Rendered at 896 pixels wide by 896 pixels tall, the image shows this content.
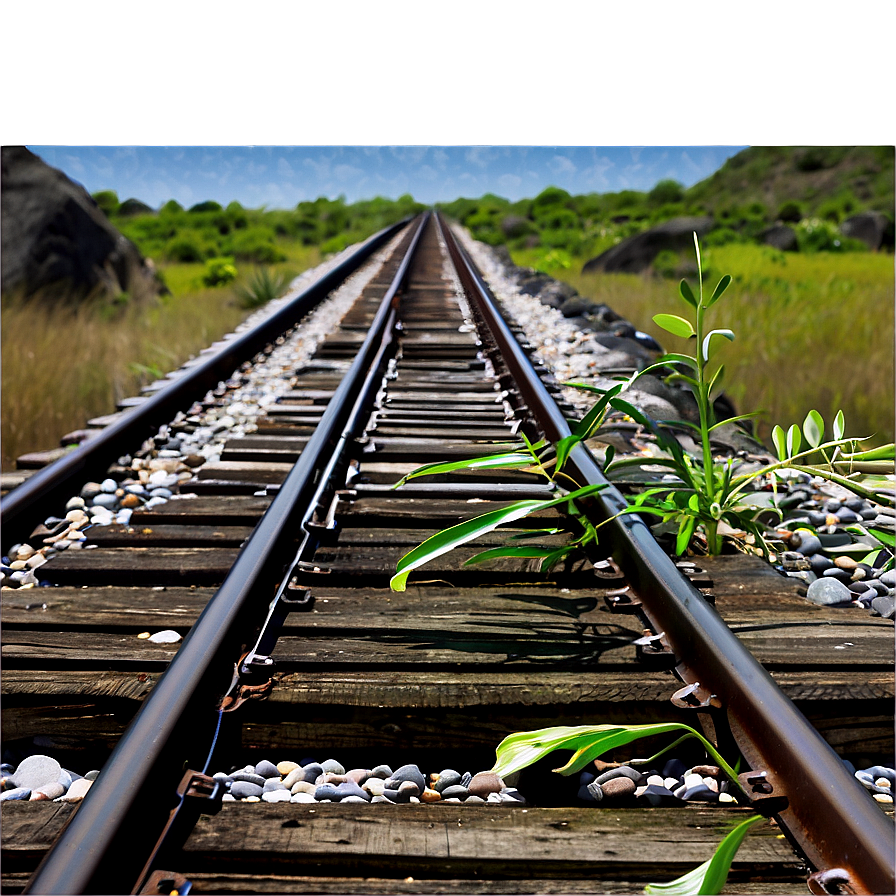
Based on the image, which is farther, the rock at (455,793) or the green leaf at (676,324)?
the green leaf at (676,324)

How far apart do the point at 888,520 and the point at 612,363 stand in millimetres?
2909

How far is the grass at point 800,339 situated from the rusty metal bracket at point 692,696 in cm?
220

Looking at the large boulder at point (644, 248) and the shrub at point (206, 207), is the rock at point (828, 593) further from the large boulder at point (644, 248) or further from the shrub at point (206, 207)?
the shrub at point (206, 207)

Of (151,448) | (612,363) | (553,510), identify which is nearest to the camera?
(553,510)

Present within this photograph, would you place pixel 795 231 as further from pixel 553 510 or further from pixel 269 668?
pixel 269 668

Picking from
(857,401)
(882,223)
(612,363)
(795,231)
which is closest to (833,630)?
(857,401)

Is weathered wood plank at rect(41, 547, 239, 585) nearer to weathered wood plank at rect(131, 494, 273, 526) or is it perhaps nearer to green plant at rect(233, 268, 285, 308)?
weathered wood plank at rect(131, 494, 273, 526)

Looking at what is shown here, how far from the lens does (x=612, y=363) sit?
18.7 feet

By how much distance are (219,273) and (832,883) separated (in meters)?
12.2

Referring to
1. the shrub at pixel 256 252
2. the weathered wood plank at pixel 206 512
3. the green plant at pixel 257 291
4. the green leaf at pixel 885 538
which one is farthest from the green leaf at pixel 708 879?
the shrub at pixel 256 252

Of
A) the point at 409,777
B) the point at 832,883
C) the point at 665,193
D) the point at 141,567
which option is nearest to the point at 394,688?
the point at 409,777

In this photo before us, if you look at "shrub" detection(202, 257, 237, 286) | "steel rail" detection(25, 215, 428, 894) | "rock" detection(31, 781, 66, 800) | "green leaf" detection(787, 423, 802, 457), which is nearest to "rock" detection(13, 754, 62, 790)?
"rock" detection(31, 781, 66, 800)

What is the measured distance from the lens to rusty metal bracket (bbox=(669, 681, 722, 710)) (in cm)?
167

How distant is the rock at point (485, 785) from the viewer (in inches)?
61.6
